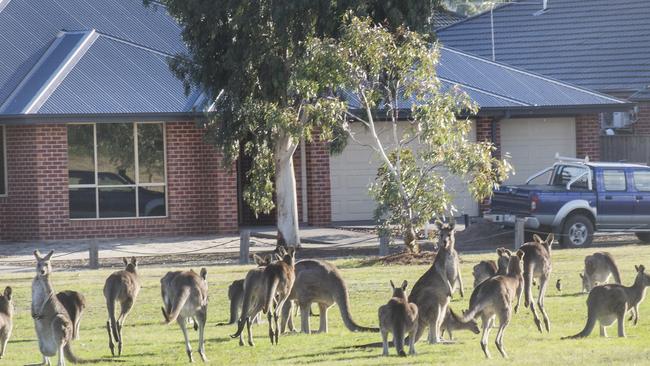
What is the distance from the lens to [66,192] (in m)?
32.3

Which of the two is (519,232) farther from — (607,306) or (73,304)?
(73,304)

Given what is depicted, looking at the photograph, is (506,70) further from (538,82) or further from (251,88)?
(251,88)

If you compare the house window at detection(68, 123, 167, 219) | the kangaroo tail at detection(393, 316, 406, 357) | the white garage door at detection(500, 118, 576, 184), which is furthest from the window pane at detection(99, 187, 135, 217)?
the kangaroo tail at detection(393, 316, 406, 357)

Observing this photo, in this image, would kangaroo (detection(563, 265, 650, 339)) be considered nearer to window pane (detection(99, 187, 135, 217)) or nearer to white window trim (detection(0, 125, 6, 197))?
window pane (detection(99, 187, 135, 217))

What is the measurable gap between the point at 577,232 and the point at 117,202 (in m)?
11.2

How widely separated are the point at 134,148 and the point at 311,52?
10.1 metres

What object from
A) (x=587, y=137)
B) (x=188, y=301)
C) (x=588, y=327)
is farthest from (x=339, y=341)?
(x=587, y=137)

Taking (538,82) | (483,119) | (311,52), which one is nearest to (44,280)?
(311,52)

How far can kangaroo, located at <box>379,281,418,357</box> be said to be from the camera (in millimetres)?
13273

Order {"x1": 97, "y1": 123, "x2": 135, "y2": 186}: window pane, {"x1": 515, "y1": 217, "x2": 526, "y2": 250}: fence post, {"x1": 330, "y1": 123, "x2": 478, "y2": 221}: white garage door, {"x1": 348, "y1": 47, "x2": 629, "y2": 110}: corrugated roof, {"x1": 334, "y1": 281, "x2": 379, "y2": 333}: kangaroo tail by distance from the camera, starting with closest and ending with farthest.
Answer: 1. {"x1": 334, "y1": 281, "x2": 379, "y2": 333}: kangaroo tail
2. {"x1": 515, "y1": 217, "x2": 526, "y2": 250}: fence post
3. {"x1": 97, "y1": 123, "x2": 135, "y2": 186}: window pane
4. {"x1": 348, "y1": 47, "x2": 629, "y2": 110}: corrugated roof
5. {"x1": 330, "y1": 123, "x2": 478, "y2": 221}: white garage door

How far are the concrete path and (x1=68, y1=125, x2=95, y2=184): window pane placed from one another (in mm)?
1697

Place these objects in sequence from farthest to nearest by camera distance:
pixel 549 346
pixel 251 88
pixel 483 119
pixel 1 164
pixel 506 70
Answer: pixel 506 70 < pixel 483 119 < pixel 1 164 < pixel 251 88 < pixel 549 346

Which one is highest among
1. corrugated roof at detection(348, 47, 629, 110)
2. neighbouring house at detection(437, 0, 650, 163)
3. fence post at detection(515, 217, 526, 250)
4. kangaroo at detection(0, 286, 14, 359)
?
neighbouring house at detection(437, 0, 650, 163)

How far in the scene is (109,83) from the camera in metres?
33.0
